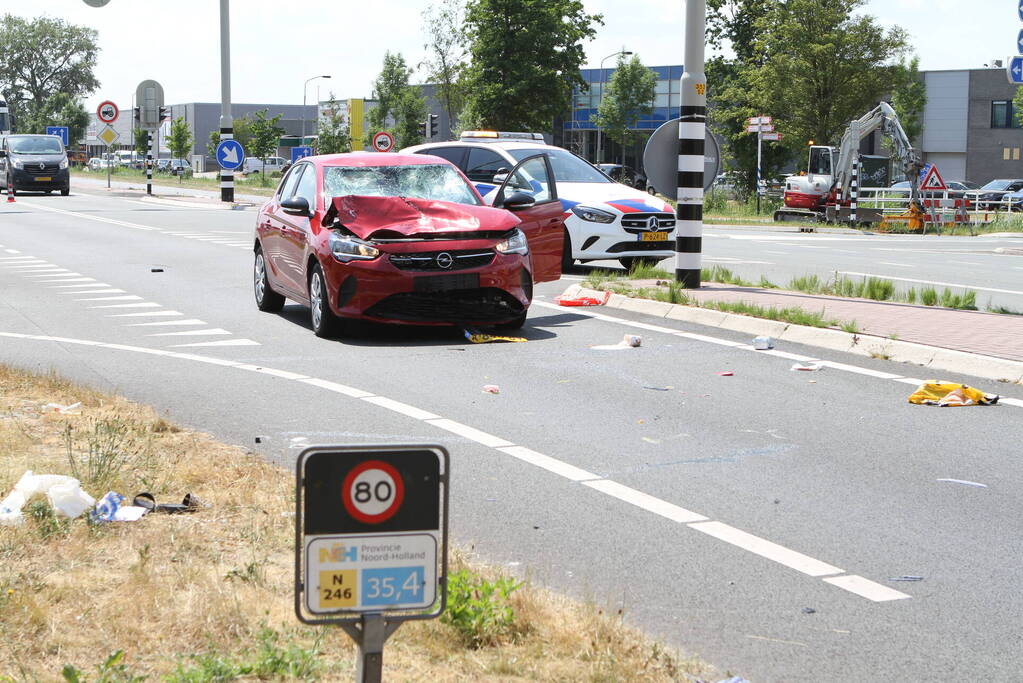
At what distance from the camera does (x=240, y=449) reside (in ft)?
22.8

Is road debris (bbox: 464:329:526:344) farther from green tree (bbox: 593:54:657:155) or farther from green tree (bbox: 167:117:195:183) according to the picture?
green tree (bbox: 167:117:195:183)

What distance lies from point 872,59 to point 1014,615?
144 ft

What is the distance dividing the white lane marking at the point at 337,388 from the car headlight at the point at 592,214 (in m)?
8.88

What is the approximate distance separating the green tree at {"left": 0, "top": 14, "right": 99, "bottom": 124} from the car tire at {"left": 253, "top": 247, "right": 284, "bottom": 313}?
140 meters

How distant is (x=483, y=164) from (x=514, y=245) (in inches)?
282

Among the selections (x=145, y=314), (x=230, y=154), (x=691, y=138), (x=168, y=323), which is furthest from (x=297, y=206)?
(x=230, y=154)

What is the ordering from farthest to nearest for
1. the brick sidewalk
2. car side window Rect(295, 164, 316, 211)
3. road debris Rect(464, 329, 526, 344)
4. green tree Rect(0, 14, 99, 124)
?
green tree Rect(0, 14, 99, 124) < car side window Rect(295, 164, 316, 211) < road debris Rect(464, 329, 526, 344) < the brick sidewalk

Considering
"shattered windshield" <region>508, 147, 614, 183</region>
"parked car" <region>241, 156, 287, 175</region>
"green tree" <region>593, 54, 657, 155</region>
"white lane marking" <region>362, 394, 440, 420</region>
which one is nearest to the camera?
"white lane marking" <region>362, 394, 440, 420</region>

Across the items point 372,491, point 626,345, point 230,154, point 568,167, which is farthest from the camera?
point 230,154

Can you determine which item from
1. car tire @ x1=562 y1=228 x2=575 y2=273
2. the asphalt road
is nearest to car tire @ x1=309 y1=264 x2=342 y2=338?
the asphalt road

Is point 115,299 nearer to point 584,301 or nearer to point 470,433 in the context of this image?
point 584,301

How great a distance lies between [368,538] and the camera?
287cm

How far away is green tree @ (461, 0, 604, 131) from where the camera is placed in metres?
61.7

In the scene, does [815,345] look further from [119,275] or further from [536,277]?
[119,275]
